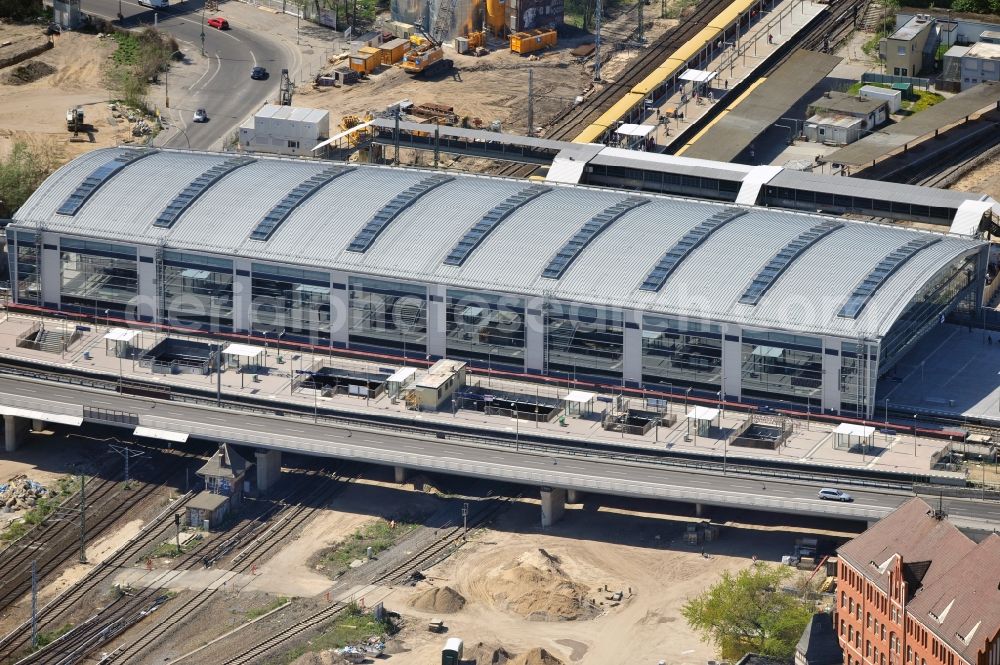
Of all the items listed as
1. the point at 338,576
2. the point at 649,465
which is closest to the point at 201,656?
the point at 338,576

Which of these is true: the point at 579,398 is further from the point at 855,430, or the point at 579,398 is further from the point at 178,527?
the point at 178,527

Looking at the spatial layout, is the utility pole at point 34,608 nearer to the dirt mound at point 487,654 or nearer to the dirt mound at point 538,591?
the dirt mound at point 487,654

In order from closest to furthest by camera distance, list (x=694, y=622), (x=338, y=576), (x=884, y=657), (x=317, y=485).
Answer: (x=884, y=657) → (x=694, y=622) → (x=338, y=576) → (x=317, y=485)

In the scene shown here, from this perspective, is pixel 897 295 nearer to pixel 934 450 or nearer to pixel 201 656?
pixel 934 450

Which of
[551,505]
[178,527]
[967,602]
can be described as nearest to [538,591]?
[551,505]

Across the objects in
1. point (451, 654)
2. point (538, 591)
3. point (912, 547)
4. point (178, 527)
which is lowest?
point (178, 527)

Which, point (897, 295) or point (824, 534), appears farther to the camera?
point (897, 295)
